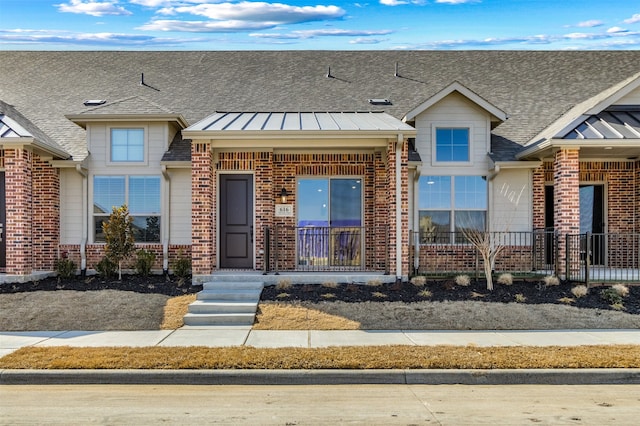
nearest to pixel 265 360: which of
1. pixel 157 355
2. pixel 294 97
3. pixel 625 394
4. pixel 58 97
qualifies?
pixel 157 355

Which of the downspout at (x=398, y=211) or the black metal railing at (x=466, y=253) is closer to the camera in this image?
the downspout at (x=398, y=211)

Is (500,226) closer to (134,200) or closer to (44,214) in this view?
(134,200)

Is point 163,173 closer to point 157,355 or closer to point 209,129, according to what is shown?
point 209,129

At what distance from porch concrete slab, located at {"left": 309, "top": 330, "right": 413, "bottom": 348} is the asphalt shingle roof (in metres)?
7.04

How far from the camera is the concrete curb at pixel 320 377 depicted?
661 cm

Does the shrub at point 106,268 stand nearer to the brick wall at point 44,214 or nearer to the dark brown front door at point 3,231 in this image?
the brick wall at point 44,214

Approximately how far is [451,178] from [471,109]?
1.85m

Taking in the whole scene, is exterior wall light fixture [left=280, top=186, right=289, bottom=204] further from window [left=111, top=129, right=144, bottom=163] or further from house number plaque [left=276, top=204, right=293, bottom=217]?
window [left=111, top=129, right=144, bottom=163]

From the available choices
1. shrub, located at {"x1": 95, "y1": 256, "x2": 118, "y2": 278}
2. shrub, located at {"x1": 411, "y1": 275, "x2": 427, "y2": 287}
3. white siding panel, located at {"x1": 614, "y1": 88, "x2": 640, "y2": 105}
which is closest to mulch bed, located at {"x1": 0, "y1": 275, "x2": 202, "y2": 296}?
shrub, located at {"x1": 95, "y1": 256, "x2": 118, "y2": 278}

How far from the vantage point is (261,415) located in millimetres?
5473

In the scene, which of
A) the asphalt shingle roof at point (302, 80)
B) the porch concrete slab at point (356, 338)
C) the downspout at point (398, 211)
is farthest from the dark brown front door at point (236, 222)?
the porch concrete slab at point (356, 338)

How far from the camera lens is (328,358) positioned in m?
7.16

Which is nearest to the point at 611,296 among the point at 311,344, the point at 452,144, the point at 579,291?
the point at 579,291

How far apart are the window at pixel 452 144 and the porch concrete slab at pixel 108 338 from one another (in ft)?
27.6
